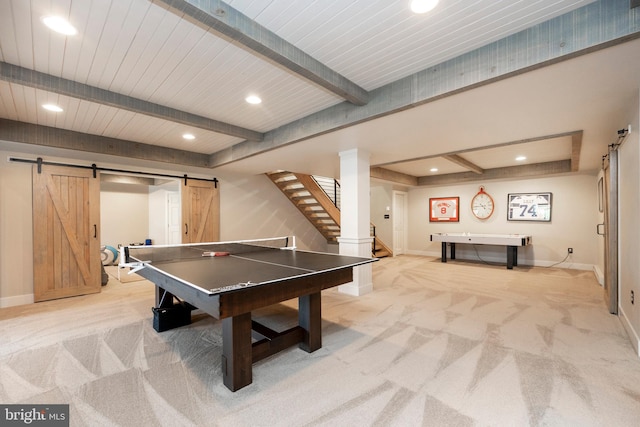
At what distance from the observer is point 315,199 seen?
24.4 ft

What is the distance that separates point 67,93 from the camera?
2604 mm

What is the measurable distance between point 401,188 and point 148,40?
315 inches

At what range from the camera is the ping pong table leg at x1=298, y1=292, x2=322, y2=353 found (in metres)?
2.46

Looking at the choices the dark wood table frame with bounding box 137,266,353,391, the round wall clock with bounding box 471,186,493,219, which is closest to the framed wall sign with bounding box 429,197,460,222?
the round wall clock with bounding box 471,186,493,219

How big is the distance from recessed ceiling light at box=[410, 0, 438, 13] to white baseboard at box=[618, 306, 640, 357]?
3217 mm

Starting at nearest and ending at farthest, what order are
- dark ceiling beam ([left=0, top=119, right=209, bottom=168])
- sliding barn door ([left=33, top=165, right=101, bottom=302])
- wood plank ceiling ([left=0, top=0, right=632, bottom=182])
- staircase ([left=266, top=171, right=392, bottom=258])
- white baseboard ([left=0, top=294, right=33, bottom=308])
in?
wood plank ceiling ([left=0, top=0, right=632, bottom=182]), dark ceiling beam ([left=0, top=119, right=209, bottom=168]), white baseboard ([left=0, top=294, right=33, bottom=308]), sliding barn door ([left=33, top=165, right=101, bottom=302]), staircase ([left=266, top=171, right=392, bottom=258])

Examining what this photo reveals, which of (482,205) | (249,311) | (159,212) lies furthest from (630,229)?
(159,212)

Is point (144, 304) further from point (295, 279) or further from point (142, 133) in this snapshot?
point (295, 279)

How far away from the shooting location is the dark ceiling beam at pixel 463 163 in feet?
18.2

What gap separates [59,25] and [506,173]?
27.3 ft

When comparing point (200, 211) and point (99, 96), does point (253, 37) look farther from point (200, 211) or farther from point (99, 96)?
point (200, 211)

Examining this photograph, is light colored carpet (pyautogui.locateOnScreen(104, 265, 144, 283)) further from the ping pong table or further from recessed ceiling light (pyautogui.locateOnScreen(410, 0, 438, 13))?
recessed ceiling light (pyautogui.locateOnScreen(410, 0, 438, 13))

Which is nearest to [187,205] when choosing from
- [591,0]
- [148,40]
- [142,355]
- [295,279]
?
A: [142,355]

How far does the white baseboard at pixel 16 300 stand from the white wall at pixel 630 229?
7285 millimetres
